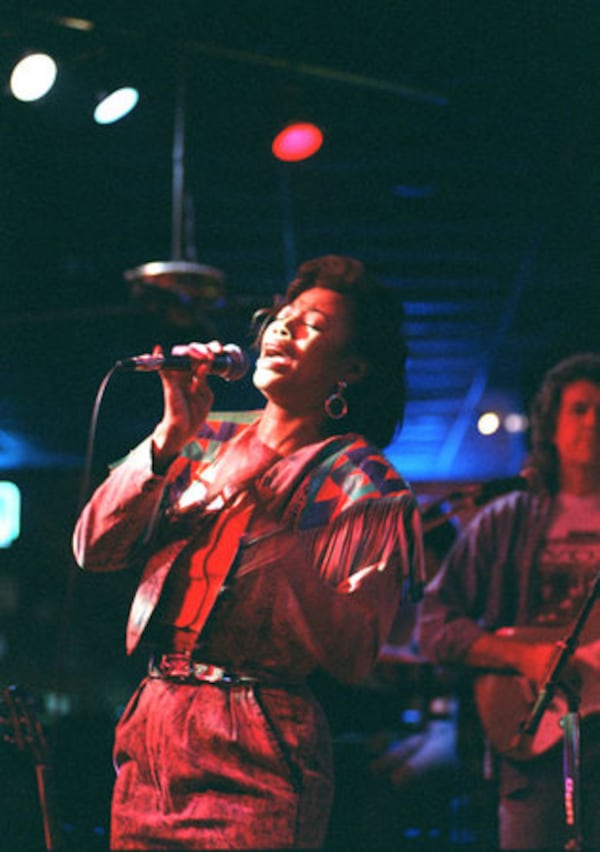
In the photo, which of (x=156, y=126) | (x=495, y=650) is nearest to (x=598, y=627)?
(x=495, y=650)

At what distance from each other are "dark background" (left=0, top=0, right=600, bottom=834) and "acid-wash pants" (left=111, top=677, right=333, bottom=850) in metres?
0.32

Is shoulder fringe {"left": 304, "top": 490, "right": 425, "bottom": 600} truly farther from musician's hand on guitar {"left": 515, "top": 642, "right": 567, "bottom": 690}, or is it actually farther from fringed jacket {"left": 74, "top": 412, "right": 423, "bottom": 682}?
musician's hand on guitar {"left": 515, "top": 642, "right": 567, "bottom": 690}

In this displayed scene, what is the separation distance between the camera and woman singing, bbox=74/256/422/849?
5.07 feet

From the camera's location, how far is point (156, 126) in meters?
4.52

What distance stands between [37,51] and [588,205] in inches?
121

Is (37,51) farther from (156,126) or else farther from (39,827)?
(39,827)

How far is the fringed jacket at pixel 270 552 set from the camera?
5.10 ft

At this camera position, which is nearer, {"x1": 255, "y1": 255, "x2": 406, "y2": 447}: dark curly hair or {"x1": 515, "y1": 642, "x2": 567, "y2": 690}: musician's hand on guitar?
{"x1": 255, "y1": 255, "x2": 406, "y2": 447}: dark curly hair

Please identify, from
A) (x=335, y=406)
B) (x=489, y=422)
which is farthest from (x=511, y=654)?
(x=489, y=422)

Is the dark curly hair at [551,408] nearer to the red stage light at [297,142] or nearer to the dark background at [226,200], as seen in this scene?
the dark background at [226,200]

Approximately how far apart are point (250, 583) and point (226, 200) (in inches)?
157

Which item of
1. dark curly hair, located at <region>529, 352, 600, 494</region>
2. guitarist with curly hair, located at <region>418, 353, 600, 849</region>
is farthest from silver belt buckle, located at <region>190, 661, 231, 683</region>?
dark curly hair, located at <region>529, 352, 600, 494</region>

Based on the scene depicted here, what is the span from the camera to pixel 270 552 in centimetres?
160

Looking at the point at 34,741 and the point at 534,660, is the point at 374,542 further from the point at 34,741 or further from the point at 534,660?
the point at 534,660
